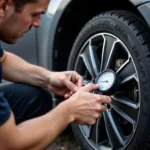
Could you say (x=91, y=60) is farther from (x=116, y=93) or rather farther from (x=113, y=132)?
(x=113, y=132)

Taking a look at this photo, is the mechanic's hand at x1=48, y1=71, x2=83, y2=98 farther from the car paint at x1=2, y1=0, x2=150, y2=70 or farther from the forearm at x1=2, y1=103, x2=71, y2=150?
the car paint at x1=2, y1=0, x2=150, y2=70

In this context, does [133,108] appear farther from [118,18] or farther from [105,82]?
[118,18]

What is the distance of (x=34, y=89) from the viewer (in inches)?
85.1

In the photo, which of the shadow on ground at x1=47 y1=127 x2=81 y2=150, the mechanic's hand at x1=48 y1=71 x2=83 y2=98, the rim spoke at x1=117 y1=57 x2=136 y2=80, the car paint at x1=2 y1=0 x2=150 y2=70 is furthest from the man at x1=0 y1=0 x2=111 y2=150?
the shadow on ground at x1=47 y1=127 x2=81 y2=150

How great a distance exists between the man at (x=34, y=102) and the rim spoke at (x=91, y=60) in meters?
0.37

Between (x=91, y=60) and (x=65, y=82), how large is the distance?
19.2 inches

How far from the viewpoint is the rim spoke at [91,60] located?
2438 millimetres

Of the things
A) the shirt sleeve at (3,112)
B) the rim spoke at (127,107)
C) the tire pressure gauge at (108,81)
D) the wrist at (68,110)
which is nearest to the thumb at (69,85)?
the tire pressure gauge at (108,81)

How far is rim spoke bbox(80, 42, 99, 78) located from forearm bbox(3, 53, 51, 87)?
0.35 m

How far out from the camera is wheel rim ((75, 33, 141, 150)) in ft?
7.25

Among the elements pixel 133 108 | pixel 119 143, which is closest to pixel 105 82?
pixel 133 108

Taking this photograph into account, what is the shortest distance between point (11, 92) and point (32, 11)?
61 cm

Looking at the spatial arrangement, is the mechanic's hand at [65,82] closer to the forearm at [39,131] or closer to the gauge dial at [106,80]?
the gauge dial at [106,80]

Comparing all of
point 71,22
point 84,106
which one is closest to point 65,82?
point 84,106
